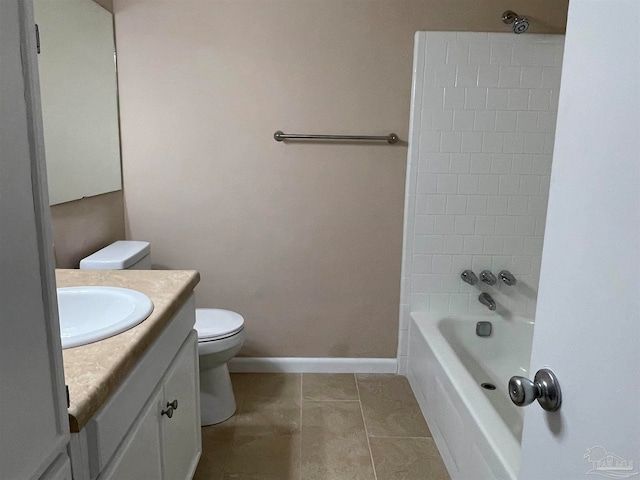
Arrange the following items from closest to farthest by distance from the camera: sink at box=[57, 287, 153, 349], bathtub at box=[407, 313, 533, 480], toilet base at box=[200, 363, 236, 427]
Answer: sink at box=[57, 287, 153, 349]
bathtub at box=[407, 313, 533, 480]
toilet base at box=[200, 363, 236, 427]

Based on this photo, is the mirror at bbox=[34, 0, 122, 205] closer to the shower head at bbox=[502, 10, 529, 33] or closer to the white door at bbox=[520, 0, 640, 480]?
the white door at bbox=[520, 0, 640, 480]

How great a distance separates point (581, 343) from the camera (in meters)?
0.72

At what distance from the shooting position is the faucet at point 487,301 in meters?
2.60

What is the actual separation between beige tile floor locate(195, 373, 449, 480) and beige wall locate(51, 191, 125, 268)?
982mm

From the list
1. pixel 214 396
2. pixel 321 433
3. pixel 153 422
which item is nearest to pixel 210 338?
pixel 214 396

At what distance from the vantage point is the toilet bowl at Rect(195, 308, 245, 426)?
7.02ft

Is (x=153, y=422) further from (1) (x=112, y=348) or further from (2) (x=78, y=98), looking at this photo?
(2) (x=78, y=98)

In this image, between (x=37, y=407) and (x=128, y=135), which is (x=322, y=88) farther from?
(x=37, y=407)

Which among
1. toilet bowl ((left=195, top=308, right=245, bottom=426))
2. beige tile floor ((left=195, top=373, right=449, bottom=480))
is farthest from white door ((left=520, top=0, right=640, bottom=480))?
toilet bowl ((left=195, top=308, right=245, bottom=426))

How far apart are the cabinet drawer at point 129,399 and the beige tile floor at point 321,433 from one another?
0.78m

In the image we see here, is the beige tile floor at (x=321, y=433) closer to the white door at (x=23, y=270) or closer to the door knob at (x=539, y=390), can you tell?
the door knob at (x=539, y=390)

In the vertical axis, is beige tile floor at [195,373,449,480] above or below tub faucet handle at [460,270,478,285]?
below

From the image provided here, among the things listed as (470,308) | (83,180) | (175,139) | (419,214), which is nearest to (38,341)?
(83,180)

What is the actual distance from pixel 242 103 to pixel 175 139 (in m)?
0.39
